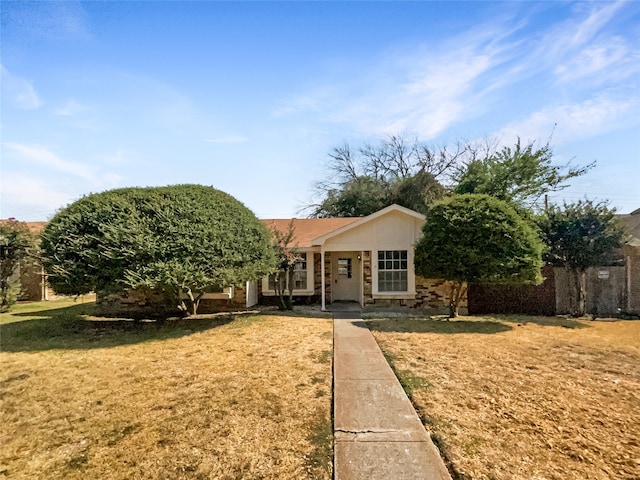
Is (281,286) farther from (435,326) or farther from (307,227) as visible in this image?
(435,326)

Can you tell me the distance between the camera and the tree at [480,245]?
1056cm

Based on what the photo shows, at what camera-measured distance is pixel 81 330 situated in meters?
10.5

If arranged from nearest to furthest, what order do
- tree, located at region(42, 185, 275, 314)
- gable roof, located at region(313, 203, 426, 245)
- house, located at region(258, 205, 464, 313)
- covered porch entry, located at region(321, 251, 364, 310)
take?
tree, located at region(42, 185, 275, 314), gable roof, located at region(313, 203, 426, 245), house, located at region(258, 205, 464, 313), covered porch entry, located at region(321, 251, 364, 310)

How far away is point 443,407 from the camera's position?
474 cm

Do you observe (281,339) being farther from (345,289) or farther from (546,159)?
(546,159)

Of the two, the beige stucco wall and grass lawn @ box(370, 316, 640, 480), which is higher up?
the beige stucco wall

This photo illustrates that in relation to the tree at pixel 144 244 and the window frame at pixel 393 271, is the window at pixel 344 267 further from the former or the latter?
the tree at pixel 144 244

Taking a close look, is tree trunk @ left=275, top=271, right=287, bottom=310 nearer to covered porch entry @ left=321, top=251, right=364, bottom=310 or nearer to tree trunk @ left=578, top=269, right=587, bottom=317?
covered porch entry @ left=321, top=251, right=364, bottom=310

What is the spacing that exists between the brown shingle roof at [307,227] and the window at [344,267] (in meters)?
1.52

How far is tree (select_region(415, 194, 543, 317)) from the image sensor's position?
10.6 m

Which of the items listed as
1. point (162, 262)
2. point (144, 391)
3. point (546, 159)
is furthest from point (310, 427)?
point (546, 159)

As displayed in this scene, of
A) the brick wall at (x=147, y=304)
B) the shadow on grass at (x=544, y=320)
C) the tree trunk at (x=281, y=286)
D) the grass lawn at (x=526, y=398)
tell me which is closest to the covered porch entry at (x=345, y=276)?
the tree trunk at (x=281, y=286)

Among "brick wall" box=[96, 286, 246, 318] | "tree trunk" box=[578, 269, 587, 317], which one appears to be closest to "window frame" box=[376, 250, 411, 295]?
"brick wall" box=[96, 286, 246, 318]

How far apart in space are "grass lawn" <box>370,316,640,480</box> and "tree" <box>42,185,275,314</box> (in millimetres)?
5039
